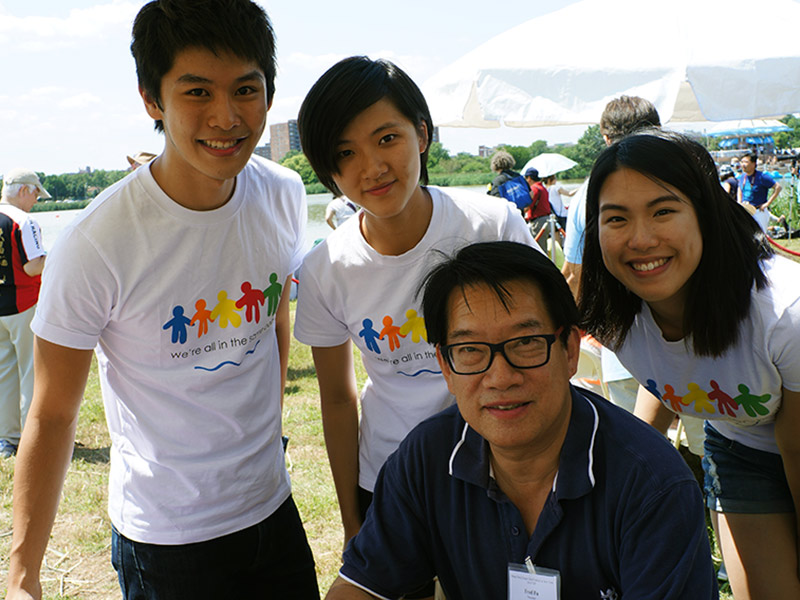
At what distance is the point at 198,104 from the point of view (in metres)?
1.76

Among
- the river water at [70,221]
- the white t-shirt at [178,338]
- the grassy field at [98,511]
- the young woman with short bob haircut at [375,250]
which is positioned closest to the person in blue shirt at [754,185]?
the river water at [70,221]

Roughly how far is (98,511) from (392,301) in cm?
335

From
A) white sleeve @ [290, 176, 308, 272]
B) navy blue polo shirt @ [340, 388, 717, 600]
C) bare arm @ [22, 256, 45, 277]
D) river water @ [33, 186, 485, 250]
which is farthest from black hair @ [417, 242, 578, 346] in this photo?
bare arm @ [22, 256, 45, 277]

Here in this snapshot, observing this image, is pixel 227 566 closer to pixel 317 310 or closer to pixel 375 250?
pixel 317 310

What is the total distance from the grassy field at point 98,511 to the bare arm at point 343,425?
4.13 ft

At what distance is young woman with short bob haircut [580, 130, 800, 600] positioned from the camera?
186cm

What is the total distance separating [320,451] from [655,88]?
3473mm

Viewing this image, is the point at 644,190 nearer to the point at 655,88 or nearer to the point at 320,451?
the point at 655,88

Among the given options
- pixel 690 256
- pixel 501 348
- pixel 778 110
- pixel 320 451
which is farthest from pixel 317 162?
pixel 778 110

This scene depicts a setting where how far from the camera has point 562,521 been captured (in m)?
1.46

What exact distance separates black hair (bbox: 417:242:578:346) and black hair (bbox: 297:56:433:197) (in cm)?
51

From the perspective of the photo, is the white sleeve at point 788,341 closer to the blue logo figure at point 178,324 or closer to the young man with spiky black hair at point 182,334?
the young man with spiky black hair at point 182,334

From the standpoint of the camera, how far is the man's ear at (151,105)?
184cm

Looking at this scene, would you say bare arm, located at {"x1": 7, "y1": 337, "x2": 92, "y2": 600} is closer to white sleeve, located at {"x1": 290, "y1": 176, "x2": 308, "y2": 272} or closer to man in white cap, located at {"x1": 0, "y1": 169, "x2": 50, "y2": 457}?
white sleeve, located at {"x1": 290, "y1": 176, "x2": 308, "y2": 272}
